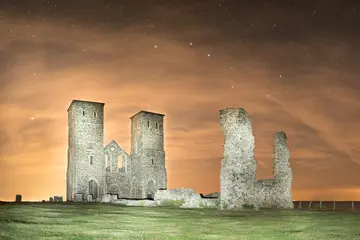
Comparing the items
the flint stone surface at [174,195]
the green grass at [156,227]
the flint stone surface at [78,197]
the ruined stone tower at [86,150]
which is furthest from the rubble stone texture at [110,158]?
the green grass at [156,227]

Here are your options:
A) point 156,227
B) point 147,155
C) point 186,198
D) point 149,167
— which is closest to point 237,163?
point 186,198

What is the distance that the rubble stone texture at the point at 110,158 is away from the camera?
6347 cm

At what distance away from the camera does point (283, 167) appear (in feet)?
149

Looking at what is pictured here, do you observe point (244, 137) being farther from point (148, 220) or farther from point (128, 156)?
point (128, 156)

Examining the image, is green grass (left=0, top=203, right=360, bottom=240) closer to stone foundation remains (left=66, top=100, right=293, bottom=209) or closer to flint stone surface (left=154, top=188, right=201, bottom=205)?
stone foundation remains (left=66, top=100, right=293, bottom=209)

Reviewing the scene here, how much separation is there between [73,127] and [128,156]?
9.74 meters

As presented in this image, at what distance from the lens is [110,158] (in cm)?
6900

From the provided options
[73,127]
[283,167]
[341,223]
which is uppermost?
[73,127]

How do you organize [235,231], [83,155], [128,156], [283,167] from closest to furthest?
[235,231] < [283,167] < [83,155] < [128,156]

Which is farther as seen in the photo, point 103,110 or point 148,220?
point 103,110

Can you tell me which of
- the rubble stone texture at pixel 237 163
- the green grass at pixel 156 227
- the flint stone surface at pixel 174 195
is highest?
the rubble stone texture at pixel 237 163

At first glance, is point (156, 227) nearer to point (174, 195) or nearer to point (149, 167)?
point (174, 195)

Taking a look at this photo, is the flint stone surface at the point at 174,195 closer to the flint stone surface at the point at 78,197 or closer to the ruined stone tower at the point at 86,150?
the flint stone surface at the point at 78,197

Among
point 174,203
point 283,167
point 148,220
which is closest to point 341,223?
point 148,220
